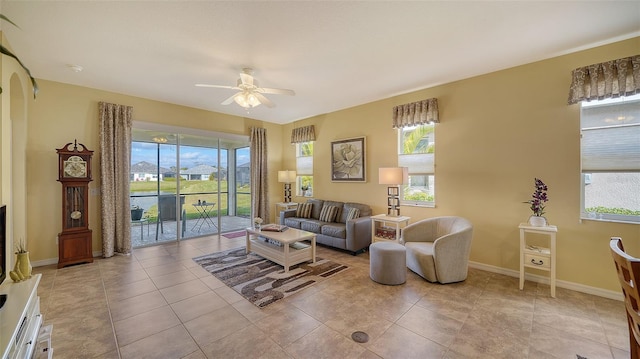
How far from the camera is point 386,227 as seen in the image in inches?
180

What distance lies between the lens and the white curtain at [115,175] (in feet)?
14.0

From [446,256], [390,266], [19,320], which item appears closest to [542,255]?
A: [446,256]

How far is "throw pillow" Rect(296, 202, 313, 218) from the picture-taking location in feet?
18.4

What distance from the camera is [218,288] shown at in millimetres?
3078

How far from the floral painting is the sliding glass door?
235 centimetres

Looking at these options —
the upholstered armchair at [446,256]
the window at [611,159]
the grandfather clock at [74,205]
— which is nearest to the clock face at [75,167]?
the grandfather clock at [74,205]

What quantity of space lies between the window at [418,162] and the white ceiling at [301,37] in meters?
0.86

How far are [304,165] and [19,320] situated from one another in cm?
539

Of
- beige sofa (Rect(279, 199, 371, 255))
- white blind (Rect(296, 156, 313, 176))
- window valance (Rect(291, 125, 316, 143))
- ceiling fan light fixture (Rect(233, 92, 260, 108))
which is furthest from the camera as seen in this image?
white blind (Rect(296, 156, 313, 176))

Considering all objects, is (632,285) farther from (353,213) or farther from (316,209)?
(316,209)

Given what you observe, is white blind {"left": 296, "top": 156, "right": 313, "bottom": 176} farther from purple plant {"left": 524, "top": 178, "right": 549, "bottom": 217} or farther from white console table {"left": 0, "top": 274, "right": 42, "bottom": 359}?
white console table {"left": 0, "top": 274, "right": 42, "bottom": 359}

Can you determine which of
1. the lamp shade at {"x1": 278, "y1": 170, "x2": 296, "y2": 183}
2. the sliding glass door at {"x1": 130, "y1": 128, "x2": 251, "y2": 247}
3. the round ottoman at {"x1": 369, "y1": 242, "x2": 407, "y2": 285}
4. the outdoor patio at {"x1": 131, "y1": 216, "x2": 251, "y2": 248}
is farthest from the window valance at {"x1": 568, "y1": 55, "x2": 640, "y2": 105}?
the outdoor patio at {"x1": 131, "y1": 216, "x2": 251, "y2": 248}

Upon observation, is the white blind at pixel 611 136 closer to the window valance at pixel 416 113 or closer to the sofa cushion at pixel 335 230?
the window valance at pixel 416 113

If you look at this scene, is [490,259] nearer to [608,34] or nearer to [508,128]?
[508,128]
